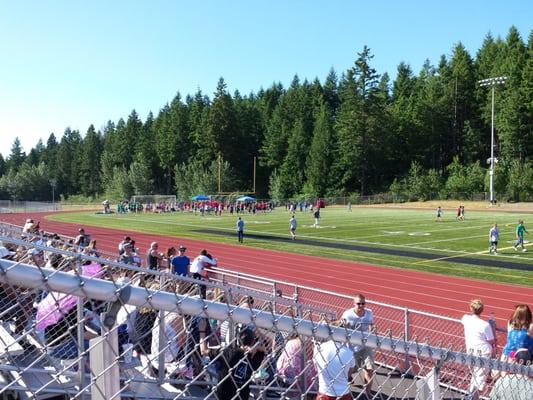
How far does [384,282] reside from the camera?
19.0 m

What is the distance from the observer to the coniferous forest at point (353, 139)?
3248 inches

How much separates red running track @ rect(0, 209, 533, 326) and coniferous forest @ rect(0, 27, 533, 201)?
54.6m

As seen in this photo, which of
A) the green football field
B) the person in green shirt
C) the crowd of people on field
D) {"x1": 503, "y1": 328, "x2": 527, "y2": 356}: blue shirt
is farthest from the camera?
the person in green shirt

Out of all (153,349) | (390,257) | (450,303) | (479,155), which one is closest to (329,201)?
(479,155)

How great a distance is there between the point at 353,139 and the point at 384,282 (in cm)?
7785

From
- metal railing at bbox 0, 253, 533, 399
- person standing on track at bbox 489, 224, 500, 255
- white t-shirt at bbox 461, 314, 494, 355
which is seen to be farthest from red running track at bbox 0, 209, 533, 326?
metal railing at bbox 0, 253, 533, 399

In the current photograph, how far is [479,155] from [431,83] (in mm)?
17319

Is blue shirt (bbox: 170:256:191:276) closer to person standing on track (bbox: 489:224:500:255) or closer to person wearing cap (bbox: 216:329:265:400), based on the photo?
person wearing cap (bbox: 216:329:265:400)

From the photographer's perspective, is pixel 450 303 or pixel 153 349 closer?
pixel 153 349

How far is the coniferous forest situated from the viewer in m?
82.5

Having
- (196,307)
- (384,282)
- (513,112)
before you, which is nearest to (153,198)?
(513,112)

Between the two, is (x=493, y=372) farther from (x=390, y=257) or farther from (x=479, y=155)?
(x=479, y=155)

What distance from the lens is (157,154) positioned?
122000 mm

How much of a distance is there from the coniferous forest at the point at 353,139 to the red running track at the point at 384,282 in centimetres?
5458
